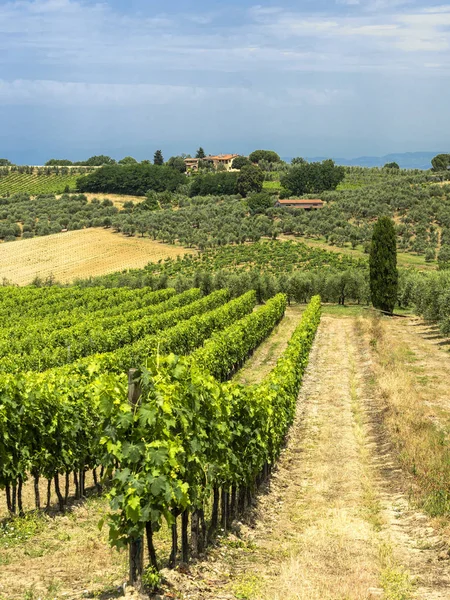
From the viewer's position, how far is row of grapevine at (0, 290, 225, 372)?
2988cm

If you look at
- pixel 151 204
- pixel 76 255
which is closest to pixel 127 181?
pixel 151 204

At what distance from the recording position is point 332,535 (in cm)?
1340

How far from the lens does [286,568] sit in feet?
36.4

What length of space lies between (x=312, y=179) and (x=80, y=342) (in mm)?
111995

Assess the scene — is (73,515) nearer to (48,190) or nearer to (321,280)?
(321,280)

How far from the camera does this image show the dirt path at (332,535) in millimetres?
10336

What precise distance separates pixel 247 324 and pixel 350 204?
76.7 m

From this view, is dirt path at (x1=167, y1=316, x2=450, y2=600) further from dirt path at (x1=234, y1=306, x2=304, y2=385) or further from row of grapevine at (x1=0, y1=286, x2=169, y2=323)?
row of grapevine at (x1=0, y1=286, x2=169, y2=323)

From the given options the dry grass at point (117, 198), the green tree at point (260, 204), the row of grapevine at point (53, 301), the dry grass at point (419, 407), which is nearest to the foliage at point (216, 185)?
the dry grass at point (117, 198)

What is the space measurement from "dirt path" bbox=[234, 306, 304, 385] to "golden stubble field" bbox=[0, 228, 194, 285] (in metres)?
38.1

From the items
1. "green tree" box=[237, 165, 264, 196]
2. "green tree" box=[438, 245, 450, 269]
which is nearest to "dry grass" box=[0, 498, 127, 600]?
Answer: "green tree" box=[438, 245, 450, 269]

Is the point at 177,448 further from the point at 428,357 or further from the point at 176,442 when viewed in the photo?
the point at 428,357

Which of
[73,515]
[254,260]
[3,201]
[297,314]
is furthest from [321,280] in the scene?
[3,201]

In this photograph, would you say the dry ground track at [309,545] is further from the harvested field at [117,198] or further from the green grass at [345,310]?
the harvested field at [117,198]
